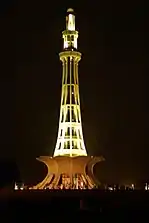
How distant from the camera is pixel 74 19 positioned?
3716cm

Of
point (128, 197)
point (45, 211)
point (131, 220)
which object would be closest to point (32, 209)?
point (45, 211)

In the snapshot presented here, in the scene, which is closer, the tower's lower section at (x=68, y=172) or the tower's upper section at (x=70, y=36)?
the tower's lower section at (x=68, y=172)

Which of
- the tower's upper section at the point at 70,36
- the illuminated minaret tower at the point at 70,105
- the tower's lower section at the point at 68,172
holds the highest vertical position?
the tower's upper section at the point at 70,36

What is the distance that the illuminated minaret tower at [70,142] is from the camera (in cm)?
3341

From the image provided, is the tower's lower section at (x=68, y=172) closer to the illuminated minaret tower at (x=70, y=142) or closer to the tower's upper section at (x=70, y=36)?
the illuminated minaret tower at (x=70, y=142)

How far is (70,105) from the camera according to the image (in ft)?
116

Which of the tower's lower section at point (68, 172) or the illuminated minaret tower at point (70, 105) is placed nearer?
the tower's lower section at point (68, 172)

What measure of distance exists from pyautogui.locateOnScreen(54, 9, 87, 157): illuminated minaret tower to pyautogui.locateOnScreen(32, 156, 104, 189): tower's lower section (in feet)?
4.33

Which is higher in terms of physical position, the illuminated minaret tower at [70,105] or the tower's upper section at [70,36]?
the tower's upper section at [70,36]

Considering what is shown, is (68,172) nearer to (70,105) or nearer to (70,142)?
(70,142)

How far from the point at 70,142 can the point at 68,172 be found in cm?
237

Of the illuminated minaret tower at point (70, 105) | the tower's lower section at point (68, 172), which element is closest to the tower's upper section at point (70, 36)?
the illuminated minaret tower at point (70, 105)

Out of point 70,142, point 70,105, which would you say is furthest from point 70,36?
point 70,142

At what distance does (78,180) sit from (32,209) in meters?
15.2
